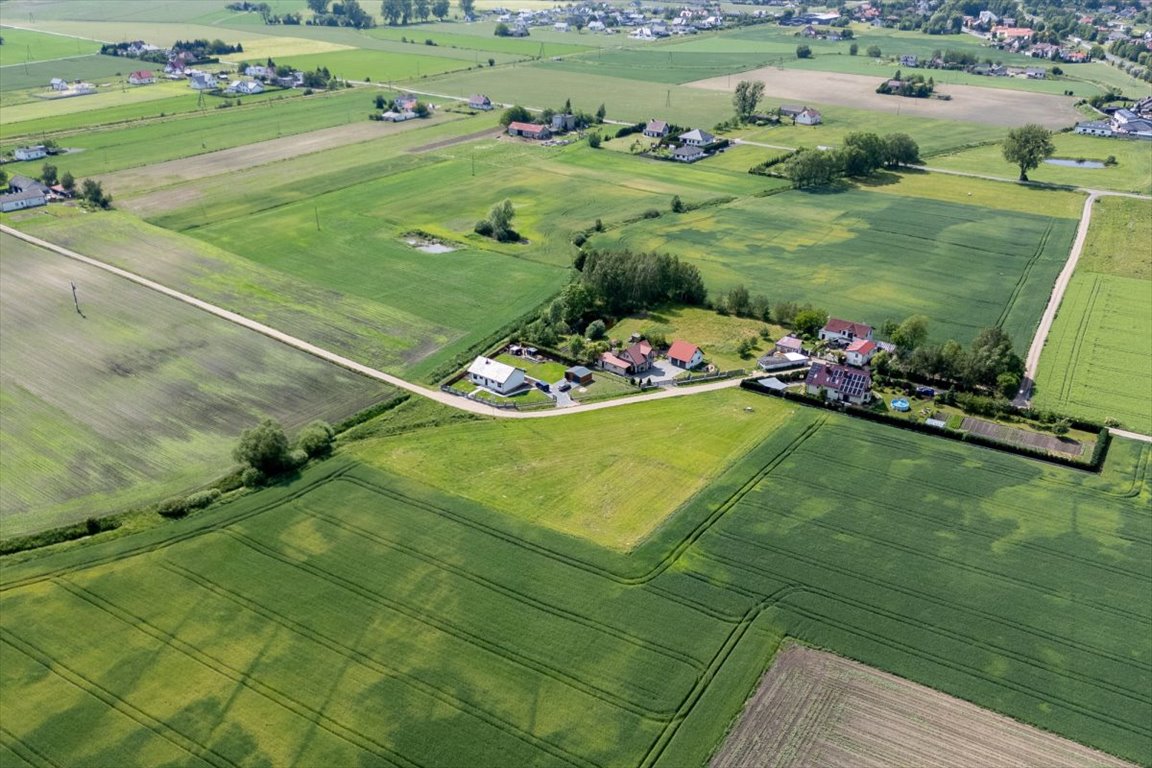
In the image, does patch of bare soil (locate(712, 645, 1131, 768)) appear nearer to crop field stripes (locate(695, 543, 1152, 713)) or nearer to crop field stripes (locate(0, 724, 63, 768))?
crop field stripes (locate(695, 543, 1152, 713))

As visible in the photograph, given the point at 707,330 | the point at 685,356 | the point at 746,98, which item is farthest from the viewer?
the point at 746,98

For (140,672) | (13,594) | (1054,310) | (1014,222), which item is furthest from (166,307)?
(1014,222)

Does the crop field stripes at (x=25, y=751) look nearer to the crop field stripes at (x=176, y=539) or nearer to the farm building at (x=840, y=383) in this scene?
the crop field stripes at (x=176, y=539)

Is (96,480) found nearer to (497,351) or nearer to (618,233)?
(497,351)

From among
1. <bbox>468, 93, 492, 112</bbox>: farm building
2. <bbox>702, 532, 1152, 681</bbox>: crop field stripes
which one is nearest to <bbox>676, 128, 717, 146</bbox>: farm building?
<bbox>468, 93, 492, 112</bbox>: farm building

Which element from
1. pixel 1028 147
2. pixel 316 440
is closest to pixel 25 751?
pixel 316 440

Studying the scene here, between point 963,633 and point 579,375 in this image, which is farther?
point 579,375

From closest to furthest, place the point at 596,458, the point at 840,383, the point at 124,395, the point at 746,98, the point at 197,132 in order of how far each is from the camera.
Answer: the point at 596,458 → the point at 840,383 → the point at 124,395 → the point at 197,132 → the point at 746,98

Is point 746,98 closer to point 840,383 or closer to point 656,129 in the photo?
point 656,129
